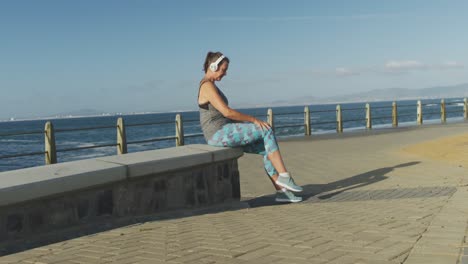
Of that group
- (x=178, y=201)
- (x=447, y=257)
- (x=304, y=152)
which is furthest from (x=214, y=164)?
(x=304, y=152)

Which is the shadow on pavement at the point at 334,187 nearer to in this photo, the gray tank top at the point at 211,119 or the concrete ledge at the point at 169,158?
the concrete ledge at the point at 169,158

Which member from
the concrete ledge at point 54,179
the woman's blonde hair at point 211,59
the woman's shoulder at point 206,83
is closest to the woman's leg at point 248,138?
the woman's shoulder at point 206,83

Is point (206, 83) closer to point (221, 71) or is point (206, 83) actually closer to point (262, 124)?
point (221, 71)

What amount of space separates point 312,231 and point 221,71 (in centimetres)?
242

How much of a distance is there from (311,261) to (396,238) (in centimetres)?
95

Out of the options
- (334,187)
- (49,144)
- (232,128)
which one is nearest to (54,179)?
(232,128)

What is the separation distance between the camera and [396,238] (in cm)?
421

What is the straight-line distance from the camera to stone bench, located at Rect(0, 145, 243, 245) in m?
4.19

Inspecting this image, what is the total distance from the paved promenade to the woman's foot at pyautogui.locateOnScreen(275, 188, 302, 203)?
0.12 m

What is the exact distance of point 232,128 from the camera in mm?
6305

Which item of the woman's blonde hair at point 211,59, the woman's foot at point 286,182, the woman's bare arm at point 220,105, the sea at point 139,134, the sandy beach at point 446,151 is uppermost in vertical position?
the woman's blonde hair at point 211,59

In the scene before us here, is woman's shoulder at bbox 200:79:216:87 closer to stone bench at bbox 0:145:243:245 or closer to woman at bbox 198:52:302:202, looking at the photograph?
woman at bbox 198:52:302:202

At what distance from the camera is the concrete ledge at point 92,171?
4121 mm

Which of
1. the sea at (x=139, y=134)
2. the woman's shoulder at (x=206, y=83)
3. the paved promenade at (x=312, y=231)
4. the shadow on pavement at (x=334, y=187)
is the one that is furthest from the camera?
the sea at (x=139, y=134)
